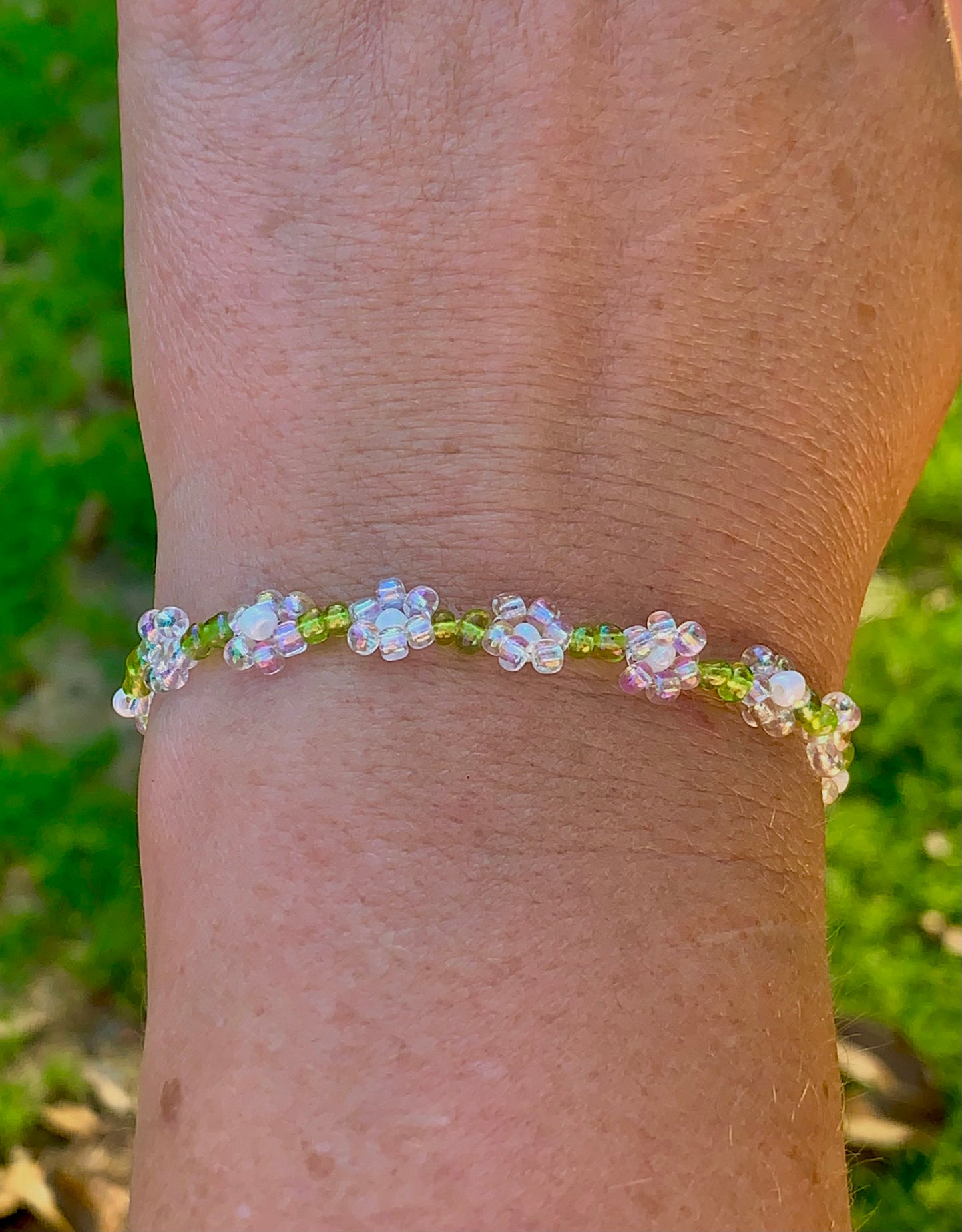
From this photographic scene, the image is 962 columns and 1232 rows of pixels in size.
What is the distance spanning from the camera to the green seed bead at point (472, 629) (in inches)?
31.0

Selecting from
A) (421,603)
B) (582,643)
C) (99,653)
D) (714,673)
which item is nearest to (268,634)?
(421,603)

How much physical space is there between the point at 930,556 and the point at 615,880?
99 centimetres

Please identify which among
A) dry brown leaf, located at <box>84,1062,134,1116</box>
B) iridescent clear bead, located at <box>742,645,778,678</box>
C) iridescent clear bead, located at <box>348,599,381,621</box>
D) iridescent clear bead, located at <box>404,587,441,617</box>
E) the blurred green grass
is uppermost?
iridescent clear bead, located at <box>404,587,441,617</box>

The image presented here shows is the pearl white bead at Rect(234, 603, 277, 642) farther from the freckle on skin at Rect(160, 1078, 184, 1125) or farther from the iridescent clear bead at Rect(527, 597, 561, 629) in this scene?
the freckle on skin at Rect(160, 1078, 184, 1125)

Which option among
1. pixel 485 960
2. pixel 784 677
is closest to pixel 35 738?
pixel 485 960

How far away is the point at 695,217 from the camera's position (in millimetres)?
942

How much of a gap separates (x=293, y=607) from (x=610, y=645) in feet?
0.80

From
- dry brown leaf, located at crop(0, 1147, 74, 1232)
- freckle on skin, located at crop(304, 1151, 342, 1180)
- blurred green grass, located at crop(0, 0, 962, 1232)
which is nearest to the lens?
freckle on skin, located at crop(304, 1151, 342, 1180)

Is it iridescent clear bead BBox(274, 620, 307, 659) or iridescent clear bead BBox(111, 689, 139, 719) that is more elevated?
iridescent clear bead BBox(274, 620, 307, 659)

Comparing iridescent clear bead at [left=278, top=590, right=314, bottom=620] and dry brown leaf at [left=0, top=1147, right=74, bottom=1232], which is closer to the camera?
iridescent clear bead at [left=278, top=590, right=314, bottom=620]

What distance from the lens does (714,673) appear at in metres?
0.81

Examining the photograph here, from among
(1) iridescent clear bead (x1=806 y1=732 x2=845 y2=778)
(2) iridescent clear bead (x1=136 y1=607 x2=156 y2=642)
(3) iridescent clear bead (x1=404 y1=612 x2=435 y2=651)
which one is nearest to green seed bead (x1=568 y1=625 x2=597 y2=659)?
(3) iridescent clear bead (x1=404 y1=612 x2=435 y2=651)

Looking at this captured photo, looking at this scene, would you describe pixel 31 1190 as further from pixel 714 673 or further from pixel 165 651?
pixel 714 673

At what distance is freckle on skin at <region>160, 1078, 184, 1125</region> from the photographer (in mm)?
738
